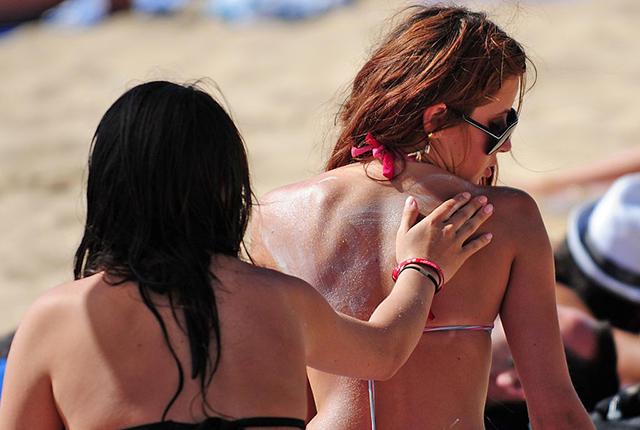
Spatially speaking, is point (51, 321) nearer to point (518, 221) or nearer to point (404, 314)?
point (404, 314)

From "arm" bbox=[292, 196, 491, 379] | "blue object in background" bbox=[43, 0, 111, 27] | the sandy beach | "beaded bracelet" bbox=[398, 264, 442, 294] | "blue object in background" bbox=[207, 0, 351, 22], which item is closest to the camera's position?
"arm" bbox=[292, 196, 491, 379]

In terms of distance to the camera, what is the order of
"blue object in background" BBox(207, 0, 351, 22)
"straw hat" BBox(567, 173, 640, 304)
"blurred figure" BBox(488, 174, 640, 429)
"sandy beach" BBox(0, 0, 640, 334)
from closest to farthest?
"blurred figure" BBox(488, 174, 640, 429)
"straw hat" BBox(567, 173, 640, 304)
"sandy beach" BBox(0, 0, 640, 334)
"blue object in background" BBox(207, 0, 351, 22)

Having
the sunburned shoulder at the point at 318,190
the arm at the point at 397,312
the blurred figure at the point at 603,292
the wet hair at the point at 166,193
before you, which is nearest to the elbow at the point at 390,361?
the arm at the point at 397,312

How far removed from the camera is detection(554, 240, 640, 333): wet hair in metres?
3.54

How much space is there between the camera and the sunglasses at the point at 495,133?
2.07m

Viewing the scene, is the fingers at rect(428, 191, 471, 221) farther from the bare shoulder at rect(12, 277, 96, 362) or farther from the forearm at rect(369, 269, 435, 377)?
the bare shoulder at rect(12, 277, 96, 362)

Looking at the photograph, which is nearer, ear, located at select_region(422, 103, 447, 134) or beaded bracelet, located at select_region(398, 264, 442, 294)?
beaded bracelet, located at select_region(398, 264, 442, 294)

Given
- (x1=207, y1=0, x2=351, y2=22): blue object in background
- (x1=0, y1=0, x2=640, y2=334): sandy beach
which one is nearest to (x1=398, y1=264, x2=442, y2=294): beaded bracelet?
(x1=0, y1=0, x2=640, y2=334): sandy beach

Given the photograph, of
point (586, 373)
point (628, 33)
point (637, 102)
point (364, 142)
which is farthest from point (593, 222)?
point (628, 33)

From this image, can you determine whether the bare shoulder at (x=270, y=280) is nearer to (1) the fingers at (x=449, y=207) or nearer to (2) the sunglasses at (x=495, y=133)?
(1) the fingers at (x=449, y=207)

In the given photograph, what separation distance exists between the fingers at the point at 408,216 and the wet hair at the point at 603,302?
1695mm

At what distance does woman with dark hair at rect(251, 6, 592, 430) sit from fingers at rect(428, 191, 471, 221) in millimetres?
43

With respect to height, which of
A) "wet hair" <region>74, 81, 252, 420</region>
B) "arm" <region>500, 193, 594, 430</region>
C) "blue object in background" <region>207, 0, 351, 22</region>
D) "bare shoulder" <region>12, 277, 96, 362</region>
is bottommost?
"blue object in background" <region>207, 0, 351, 22</region>

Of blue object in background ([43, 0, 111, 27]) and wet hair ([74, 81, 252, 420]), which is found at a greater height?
wet hair ([74, 81, 252, 420])
